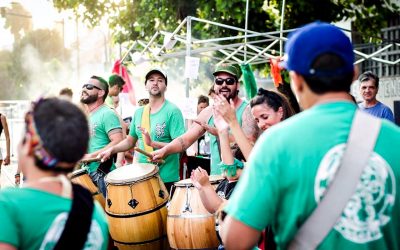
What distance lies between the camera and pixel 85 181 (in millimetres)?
6562

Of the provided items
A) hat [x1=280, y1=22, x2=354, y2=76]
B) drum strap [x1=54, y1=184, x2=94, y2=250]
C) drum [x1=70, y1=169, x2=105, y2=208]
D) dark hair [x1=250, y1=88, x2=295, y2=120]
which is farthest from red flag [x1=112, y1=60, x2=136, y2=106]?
hat [x1=280, y1=22, x2=354, y2=76]

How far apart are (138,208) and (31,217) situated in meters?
3.74

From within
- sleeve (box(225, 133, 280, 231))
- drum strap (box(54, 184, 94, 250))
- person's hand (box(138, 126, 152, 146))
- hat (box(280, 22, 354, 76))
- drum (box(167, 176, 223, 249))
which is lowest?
drum (box(167, 176, 223, 249))

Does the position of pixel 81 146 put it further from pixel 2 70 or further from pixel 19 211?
pixel 2 70

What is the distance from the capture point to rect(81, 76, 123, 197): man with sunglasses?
23.3 feet

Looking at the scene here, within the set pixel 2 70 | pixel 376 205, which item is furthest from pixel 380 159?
pixel 2 70

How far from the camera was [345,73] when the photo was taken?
2.48m

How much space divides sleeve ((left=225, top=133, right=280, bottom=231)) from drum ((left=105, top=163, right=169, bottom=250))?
3.76m

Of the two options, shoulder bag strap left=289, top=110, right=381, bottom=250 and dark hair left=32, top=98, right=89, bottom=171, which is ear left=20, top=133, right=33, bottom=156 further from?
shoulder bag strap left=289, top=110, right=381, bottom=250

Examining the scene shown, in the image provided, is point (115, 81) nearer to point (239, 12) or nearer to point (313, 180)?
point (239, 12)

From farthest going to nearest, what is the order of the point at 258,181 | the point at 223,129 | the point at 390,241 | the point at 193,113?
the point at 193,113 → the point at 223,129 → the point at 390,241 → the point at 258,181

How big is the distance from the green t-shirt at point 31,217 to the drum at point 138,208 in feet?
11.8

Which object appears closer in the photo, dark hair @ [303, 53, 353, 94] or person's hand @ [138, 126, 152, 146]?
dark hair @ [303, 53, 353, 94]

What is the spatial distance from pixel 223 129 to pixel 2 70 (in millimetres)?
61644
